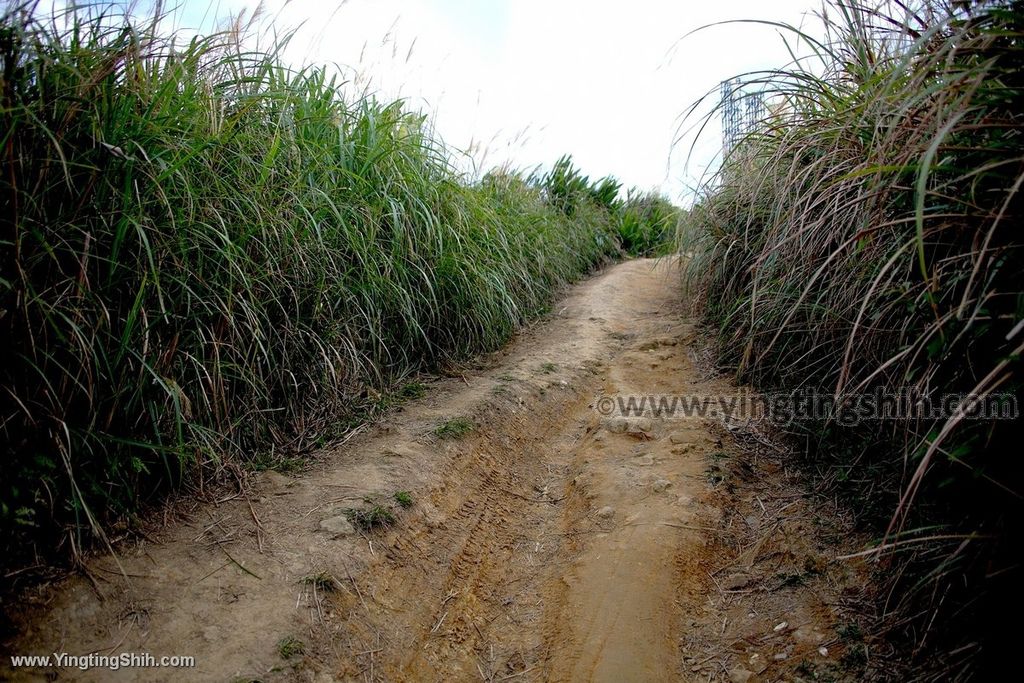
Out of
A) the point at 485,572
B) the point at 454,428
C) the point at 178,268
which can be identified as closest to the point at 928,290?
the point at 485,572

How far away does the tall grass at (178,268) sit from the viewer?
1989mm

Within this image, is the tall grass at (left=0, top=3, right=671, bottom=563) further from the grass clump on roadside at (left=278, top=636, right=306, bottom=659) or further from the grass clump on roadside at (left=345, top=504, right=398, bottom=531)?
the grass clump on roadside at (left=278, top=636, right=306, bottom=659)

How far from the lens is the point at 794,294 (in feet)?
9.71

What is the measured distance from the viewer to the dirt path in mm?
1936

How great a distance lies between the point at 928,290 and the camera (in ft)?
5.95

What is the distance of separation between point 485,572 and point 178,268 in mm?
1803

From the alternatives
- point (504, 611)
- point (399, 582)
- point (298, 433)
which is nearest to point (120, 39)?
point (298, 433)

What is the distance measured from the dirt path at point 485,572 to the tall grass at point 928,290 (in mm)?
354

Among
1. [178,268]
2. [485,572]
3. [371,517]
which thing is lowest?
[485,572]

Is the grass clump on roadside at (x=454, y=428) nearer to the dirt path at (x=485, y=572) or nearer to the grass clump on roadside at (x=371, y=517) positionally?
the dirt path at (x=485, y=572)

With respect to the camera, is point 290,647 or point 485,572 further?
point 485,572

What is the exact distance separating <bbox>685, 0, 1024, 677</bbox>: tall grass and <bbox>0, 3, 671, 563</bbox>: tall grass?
2.16 meters

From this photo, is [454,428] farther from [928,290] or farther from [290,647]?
[928,290]

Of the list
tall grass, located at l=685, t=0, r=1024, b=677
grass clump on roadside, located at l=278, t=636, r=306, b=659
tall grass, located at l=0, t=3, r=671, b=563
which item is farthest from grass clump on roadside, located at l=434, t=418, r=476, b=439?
tall grass, located at l=685, t=0, r=1024, b=677
